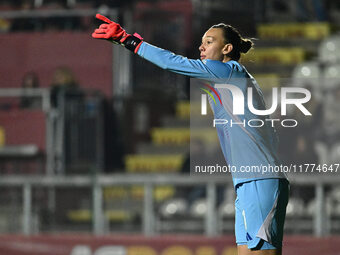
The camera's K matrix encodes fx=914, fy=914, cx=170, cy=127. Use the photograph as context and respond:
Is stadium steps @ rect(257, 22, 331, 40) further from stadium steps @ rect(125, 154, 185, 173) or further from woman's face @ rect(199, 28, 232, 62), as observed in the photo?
woman's face @ rect(199, 28, 232, 62)

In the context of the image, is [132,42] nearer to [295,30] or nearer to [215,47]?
[215,47]

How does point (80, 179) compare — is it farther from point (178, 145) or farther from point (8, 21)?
point (8, 21)

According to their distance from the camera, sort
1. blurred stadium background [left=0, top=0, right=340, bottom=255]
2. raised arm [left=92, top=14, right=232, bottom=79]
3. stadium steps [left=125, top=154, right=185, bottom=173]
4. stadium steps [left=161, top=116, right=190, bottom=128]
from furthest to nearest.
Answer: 1. stadium steps [left=161, top=116, right=190, bottom=128]
2. stadium steps [left=125, top=154, right=185, bottom=173]
3. blurred stadium background [left=0, top=0, right=340, bottom=255]
4. raised arm [left=92, top=14, right=232, bottom=79]

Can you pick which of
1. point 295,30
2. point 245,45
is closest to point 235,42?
point 245,45

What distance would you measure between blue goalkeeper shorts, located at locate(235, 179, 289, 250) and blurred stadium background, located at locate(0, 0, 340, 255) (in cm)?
433

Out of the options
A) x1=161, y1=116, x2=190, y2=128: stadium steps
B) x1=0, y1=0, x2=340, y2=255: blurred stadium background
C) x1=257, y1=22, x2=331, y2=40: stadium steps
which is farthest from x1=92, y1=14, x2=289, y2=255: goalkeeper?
x1=257, y1=22, x2=331, y2=40: stadium steps

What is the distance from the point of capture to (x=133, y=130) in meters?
12.3

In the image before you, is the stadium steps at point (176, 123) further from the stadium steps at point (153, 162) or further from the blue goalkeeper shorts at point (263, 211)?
the blue goalkeeper shorts at point (263, 211)

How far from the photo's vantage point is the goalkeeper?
166 inches

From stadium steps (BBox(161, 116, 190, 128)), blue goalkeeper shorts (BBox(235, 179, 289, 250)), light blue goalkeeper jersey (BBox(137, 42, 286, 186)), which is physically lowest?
blue goalkeeper shorts (BBox(235, 179, 289, 250))

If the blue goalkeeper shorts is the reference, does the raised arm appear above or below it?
above

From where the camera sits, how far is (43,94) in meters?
11.5

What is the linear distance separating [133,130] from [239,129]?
26.3 feet

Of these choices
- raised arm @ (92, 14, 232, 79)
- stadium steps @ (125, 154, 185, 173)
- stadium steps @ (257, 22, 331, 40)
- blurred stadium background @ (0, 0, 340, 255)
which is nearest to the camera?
raised arm @ (92, 14, 232, 79)
